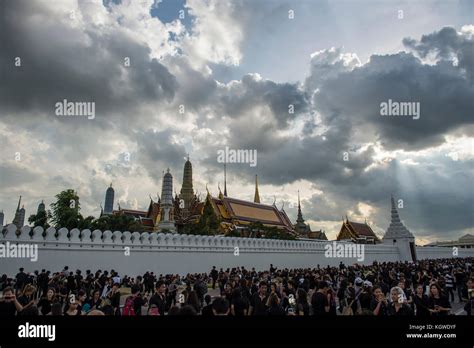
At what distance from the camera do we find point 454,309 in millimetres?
14883

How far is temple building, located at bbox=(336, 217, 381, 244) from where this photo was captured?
65188mm

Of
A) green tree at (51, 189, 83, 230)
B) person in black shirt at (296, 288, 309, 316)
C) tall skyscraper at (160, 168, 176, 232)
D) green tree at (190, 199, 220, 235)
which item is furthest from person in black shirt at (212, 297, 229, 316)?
tall skyscraper at (160, 168, 176, 232)

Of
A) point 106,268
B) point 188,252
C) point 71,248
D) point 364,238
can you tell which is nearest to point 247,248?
point 188,252

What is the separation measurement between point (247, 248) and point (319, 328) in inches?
1004

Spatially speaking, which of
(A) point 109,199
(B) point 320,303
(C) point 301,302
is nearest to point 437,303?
(B) point 320,303

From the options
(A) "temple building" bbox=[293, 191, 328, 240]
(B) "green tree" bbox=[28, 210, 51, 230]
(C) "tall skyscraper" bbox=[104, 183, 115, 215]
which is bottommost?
(A) "temple building" bbox=[293, 191, 328, 240]

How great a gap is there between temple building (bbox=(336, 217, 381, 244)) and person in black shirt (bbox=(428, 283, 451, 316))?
5890 cm

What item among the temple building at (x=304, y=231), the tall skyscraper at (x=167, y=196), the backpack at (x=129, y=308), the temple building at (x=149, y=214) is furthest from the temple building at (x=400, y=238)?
the backpack at (x=129, y=308)

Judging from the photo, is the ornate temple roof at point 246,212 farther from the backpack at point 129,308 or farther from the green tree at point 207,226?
the backpack at point 129,308

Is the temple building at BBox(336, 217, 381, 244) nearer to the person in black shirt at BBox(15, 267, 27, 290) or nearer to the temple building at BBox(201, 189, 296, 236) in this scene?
the temple building at BBox(201, 189, 296, 236)

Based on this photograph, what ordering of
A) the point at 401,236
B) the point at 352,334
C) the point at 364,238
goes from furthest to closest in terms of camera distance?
the point at 364,238 → the point at 401,236 → the point at 352,334

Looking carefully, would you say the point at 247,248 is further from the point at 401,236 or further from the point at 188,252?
the point at 401,236

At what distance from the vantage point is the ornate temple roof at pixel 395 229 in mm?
54000

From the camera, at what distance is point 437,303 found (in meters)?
7.54
